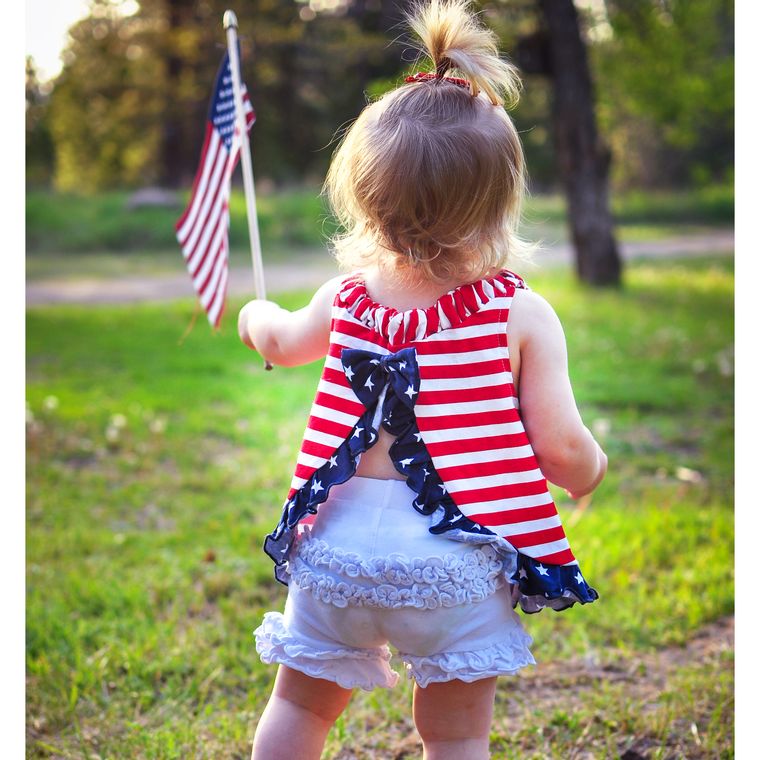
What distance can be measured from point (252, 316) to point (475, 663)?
2.81 ft

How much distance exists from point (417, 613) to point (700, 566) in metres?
→ 2.12

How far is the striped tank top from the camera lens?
5.23 feet

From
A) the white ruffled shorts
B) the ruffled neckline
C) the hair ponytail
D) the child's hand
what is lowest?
the white ruffled shorts

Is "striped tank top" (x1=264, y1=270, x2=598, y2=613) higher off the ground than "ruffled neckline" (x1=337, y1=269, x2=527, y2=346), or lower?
lower

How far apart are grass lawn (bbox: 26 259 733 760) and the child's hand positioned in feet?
3.38

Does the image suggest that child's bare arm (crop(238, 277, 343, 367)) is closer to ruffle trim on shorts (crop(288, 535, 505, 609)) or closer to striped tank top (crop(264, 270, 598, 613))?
striped tank top (crop(264, 270, 598, 613))

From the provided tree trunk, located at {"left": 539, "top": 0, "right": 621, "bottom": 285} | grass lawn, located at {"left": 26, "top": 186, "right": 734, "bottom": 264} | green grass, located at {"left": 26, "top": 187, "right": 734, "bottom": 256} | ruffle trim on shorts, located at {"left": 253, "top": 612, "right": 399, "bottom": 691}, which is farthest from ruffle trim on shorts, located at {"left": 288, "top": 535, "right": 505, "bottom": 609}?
green grass, located at {"left": 26, "top": 187, "right": 734, "bottom": 256}

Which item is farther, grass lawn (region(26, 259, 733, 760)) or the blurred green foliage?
the blurred green foliage

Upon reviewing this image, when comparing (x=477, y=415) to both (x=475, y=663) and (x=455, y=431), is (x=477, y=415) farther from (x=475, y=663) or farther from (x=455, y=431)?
(x=475, y=663)

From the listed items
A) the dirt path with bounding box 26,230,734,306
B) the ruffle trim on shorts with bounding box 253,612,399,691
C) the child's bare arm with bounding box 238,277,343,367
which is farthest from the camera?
the dirt path with bounding box 26,230,734,306

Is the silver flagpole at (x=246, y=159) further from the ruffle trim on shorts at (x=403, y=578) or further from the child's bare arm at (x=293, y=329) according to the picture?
the ruffle trim on shorts at (x=403, y=578)

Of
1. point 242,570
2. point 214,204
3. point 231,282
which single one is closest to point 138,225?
point 231,282

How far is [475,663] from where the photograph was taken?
1580 millimetres

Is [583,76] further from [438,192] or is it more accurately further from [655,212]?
[655,212]
